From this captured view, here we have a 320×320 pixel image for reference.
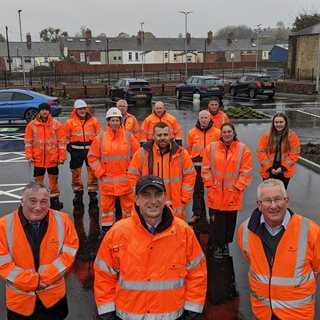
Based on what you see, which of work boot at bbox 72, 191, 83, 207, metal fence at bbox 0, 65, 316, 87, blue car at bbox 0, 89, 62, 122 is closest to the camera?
work boot at bbox 72, 191, 83, 207

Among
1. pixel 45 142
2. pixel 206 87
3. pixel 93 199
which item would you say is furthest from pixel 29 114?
pixel 206 87

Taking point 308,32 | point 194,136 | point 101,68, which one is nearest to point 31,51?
point 101,68

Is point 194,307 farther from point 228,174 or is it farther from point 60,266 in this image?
point 228,174

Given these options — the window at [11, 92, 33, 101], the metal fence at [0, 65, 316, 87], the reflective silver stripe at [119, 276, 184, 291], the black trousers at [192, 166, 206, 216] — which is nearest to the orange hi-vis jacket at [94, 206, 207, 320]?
the reflective silver stripe at [119, 276, 184, 291]

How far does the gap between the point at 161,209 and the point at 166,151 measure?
2.22 metres

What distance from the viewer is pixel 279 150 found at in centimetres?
652

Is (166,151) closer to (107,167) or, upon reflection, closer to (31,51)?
(107,167)

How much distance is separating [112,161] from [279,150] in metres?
2.61

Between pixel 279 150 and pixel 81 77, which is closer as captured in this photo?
pixel 279 150

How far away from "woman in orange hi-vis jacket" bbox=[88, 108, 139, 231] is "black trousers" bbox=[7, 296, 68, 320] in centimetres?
274

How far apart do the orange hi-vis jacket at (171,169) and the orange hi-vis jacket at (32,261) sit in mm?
1790

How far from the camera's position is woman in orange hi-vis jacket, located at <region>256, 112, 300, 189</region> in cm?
644

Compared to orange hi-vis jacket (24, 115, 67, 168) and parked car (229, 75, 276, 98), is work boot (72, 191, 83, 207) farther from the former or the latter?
parked car (229, 75, 276, 98)

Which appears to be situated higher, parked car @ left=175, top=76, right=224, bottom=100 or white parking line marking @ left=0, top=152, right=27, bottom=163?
parked car @ left=175, top=76, right=224, bottom=100
